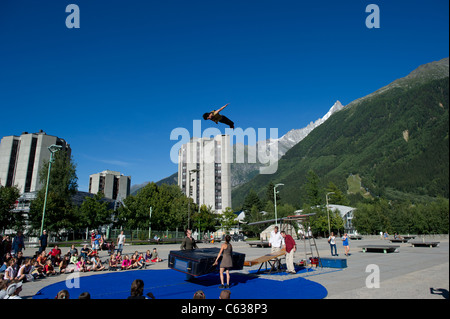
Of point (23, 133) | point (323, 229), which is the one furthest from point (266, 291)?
point (23, 133)

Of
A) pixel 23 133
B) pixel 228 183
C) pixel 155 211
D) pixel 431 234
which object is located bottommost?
pixel 431 234

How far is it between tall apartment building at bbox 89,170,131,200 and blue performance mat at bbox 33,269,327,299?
15015cm

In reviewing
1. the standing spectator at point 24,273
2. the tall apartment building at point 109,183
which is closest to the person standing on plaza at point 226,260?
the standing spectator at point 24,273

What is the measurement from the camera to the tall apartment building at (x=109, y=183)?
511ft

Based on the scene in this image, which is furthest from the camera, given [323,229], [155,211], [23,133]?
[23,133]

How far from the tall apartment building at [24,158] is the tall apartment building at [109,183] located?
53135mm

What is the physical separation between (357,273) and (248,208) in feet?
354

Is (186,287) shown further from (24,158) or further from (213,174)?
(213,174)

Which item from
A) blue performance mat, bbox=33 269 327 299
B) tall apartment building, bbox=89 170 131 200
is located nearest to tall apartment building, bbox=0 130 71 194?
tall apartment building, bbox=89 170 131 200

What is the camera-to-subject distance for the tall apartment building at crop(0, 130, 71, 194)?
10006 centimetres
